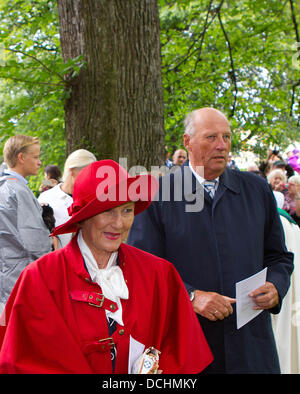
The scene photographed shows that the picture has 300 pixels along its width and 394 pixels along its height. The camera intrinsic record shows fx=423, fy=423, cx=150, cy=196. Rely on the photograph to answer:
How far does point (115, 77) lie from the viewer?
4359mm

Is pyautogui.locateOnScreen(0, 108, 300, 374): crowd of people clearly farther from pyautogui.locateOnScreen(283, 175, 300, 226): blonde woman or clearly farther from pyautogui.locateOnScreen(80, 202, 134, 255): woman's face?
pyautogui.locateOnScreen(283, 175, 300, 226): blonde woman

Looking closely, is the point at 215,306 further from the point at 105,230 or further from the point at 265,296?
the point at 105,230

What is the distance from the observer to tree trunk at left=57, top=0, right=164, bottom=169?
433cm

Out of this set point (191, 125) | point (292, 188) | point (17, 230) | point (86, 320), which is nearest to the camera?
point (86, 320)

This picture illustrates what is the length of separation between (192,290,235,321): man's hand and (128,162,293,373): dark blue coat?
154 mm

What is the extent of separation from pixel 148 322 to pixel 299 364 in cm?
218

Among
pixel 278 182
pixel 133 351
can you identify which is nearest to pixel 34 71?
pixel 133 351

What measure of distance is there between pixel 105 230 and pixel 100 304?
1.16 ft

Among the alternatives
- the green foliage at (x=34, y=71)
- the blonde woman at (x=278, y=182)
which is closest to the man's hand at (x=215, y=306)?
the green foliage at (x=34, y=71)

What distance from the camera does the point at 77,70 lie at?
14.1ft

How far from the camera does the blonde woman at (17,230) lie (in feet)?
11.6

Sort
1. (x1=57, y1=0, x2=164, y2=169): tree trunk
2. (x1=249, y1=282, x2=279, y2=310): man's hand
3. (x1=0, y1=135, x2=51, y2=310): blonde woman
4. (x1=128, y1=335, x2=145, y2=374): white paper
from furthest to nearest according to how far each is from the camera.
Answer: (x1=57, y1=0, x2=164, y2=169): tree trunk < (x1=0, y1=135, x2=51, y2=310): blonde woman < (x1=249, y1=282, x2=279, y2=310): man's hand < (x1=128, y1=335, x2=145, y2=374): white paper

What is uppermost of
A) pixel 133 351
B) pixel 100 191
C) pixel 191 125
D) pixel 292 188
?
pixel 191 125

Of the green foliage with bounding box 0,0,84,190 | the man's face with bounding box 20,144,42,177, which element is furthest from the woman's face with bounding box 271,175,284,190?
the man's face with bounding box 20,144,42,177
